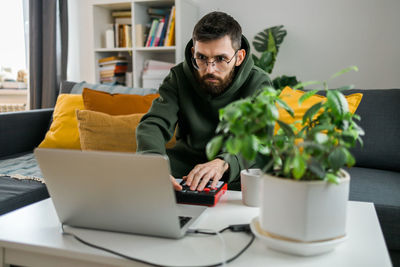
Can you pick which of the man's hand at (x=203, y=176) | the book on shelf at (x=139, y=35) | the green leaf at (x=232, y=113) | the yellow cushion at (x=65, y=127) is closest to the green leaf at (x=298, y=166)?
the green leaf at (x=232, y=113)

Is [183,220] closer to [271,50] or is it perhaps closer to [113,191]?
[113,191]

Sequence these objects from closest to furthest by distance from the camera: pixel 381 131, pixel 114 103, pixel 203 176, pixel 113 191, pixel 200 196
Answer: pixel 113 191
pixel 200 196
pixel 203 176
pixel 381 131
pixel 114 103

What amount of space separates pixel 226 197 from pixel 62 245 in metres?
0.49

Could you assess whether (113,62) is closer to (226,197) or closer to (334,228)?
(226,197)

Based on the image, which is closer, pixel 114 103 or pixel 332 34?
pixel 114 103

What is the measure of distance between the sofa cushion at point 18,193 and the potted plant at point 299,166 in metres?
1.16

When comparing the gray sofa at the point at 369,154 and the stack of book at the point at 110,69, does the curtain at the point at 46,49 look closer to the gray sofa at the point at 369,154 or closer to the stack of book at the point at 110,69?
the stack of book at the point at 110,69

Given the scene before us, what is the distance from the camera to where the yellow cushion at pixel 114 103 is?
203cm

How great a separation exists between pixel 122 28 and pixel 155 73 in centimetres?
50

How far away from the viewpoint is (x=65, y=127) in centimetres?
209

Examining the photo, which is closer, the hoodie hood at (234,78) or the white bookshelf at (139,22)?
the hoodie hood at (234,78)

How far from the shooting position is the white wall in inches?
104

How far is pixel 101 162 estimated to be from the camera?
28.4 inches

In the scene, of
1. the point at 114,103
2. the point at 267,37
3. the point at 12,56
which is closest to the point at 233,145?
the point at 114,103
